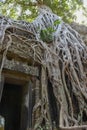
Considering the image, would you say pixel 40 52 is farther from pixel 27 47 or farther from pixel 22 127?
pixel 22 127

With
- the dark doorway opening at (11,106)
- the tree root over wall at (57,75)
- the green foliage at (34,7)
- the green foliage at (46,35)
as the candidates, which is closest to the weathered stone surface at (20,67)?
the tree root over wall at (57,75)

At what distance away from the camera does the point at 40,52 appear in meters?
4.20

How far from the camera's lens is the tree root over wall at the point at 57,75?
3.74 metres

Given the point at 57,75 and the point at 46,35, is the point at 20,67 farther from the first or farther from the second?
the point at 46,35

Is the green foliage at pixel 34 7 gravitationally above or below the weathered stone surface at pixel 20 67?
above

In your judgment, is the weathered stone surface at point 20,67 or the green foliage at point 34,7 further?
the green foliage at point 34,7

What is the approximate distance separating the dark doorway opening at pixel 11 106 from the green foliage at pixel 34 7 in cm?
354

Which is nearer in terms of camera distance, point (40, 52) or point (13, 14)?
point (40, 52)

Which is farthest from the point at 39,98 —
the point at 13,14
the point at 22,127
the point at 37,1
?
the point at 13,14

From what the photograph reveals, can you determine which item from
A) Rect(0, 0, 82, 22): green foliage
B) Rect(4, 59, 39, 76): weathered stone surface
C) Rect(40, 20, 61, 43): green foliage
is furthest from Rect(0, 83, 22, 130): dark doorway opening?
Rect(0, 0, 82, 22): green foliage

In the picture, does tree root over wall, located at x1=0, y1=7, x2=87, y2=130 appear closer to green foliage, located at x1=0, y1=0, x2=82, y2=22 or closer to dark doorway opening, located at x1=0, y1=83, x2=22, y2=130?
dark doorway opening, located at x1=0, y1=83, x2=22, y2=130

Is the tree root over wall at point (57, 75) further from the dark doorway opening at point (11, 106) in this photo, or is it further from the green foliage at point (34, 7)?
the green foliage at point (34, 7)

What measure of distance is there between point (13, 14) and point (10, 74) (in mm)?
4766

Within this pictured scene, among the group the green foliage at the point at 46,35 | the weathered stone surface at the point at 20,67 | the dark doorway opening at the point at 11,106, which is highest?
the green foliage at the point at 46,35
